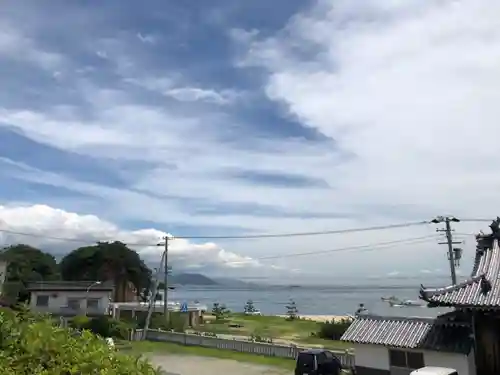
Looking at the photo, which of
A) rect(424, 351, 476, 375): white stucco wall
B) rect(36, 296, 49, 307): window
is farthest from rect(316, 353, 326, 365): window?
rect(36, 296, 49, 307): window

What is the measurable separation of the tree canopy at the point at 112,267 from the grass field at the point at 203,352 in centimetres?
2850

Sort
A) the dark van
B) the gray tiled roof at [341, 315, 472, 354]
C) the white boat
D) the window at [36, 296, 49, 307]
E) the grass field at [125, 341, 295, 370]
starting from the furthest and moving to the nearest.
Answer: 1. the window at [36, 296, 49, 307]
2. the grass field at [125, 341, 295, 370]
3. the white boat
4. the dark van
5. the gray tiled roof at [341, 315, 472, 354]

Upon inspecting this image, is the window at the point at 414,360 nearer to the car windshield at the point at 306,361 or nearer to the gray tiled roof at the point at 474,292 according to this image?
the gray tiled roof at the point at 474,292

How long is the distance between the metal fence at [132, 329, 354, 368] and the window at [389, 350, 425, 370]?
4.86 m

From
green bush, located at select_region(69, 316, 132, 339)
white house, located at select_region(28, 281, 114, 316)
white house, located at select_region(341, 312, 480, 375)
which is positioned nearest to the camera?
white house, located at select_region(341, 312, 480, 375)

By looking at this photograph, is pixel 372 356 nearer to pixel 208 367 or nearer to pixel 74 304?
pixel 208 367

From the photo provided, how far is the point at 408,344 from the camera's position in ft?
59.6

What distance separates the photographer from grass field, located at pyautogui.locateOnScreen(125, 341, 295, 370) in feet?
88.7

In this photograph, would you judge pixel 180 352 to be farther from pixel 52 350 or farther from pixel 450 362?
pixel 52 350

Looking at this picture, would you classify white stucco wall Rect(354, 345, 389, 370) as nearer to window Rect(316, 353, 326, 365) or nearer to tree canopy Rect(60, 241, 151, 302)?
window Rect(316, 353, 326, 365)

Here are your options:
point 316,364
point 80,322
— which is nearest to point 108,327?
point 80,322

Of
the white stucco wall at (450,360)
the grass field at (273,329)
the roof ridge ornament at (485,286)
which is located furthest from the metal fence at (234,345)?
the roof ridge ornament at (485,286)

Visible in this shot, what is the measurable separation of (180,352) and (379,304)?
1452 cm

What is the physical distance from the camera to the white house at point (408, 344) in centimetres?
1714
